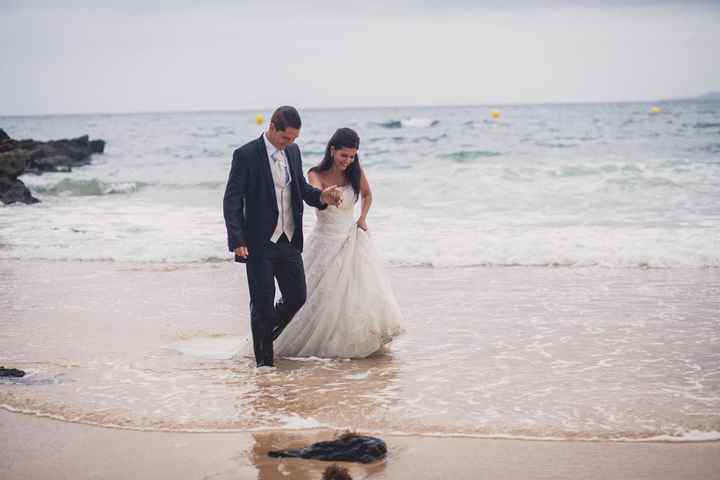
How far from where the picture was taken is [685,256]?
10.7 meters

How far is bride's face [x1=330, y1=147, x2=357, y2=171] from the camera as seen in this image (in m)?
6.17

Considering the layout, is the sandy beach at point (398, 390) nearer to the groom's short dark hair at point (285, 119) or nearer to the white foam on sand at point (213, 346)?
the white foam on sand at point (213, 346)

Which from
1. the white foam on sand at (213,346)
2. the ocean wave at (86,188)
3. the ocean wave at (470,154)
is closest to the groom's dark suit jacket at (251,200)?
the white foam on sand at (213,346)

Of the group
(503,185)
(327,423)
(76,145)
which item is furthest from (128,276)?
(76,145)

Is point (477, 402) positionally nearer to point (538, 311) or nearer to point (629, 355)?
point (629, 355)

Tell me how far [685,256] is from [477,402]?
642 cm

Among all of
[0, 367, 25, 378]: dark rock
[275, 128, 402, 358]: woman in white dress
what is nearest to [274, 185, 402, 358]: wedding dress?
[275, 128, 402, 358]: woman in white dress

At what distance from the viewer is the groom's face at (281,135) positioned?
18.5 ft

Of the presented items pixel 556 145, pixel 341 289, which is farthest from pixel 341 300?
pixel 556 145

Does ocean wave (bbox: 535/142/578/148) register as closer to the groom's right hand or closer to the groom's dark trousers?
the groom's right hand

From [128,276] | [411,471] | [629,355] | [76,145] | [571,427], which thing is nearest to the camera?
[411,471]

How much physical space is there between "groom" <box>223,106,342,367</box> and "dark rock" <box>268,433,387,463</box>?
1.73 metres

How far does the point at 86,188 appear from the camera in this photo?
2478 centimetres

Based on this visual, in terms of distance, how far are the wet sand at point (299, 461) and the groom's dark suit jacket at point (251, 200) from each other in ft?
4.93
